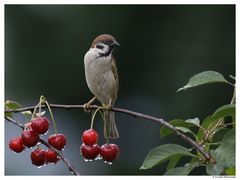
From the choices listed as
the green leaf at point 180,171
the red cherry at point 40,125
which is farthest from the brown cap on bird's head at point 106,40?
the green leaf at point 180,171

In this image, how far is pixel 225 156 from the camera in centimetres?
169

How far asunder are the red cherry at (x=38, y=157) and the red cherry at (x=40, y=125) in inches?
3.7

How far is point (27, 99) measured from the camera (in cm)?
669

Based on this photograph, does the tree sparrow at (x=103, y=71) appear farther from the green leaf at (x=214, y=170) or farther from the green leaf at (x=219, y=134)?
the green leaf at (x=214, y=170)

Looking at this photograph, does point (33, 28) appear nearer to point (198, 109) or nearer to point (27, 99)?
point (27, 99)

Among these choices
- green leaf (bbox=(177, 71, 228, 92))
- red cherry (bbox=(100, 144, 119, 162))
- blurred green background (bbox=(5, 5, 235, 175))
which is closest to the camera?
green leaf (bbox=(177, 71, 228, 92))

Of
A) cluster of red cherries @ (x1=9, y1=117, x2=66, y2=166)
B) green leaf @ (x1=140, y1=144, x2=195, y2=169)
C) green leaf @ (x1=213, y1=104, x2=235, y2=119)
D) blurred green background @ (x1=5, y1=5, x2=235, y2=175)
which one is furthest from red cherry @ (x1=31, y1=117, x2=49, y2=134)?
blurred green background @ (x1=5, y1=5, x2=235, y2=175)

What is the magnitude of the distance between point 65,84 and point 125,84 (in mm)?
732

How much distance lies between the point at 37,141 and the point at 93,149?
0.19 metres

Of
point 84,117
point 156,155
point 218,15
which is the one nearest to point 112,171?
point 84,117

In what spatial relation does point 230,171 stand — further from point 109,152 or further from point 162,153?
point 109,152

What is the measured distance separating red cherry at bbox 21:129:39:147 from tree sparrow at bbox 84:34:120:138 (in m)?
1.30

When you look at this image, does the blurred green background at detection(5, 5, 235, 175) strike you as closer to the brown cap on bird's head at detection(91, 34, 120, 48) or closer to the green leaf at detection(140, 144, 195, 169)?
the brown cap on bird's head at detection(91, 34, 120, 48)

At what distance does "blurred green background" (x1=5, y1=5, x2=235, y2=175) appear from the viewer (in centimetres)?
686
